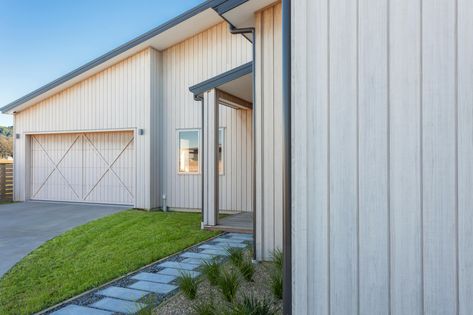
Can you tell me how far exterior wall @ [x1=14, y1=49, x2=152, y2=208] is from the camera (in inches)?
388

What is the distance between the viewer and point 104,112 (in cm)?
1051

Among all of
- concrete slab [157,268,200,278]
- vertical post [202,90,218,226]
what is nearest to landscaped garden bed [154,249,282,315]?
concrete slab [157,268,200,278]

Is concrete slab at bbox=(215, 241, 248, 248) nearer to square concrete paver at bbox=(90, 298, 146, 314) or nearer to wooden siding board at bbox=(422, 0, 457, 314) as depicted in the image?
square concrete paver at bbox=(90, 298, 146, 314)

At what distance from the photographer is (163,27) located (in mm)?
9164

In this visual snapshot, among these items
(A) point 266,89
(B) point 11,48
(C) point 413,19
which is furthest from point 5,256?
(B) point 11,48

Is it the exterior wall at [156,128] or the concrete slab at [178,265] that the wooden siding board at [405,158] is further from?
the exterior wall at [156,128]

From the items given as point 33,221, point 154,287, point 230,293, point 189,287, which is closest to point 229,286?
point 230,293

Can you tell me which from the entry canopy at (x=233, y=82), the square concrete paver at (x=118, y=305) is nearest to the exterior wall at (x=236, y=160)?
the entry canopy at (x=233, y=82)

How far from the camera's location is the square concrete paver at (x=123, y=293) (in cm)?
345

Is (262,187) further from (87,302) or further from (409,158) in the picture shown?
(409,158)

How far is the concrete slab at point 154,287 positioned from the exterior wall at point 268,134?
1.32 m

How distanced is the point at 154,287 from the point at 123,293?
328 millimetres

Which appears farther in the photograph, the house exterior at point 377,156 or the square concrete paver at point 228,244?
the square concrete paver at point 228,244

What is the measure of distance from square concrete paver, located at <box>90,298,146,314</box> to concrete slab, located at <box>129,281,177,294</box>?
14.1 inches
